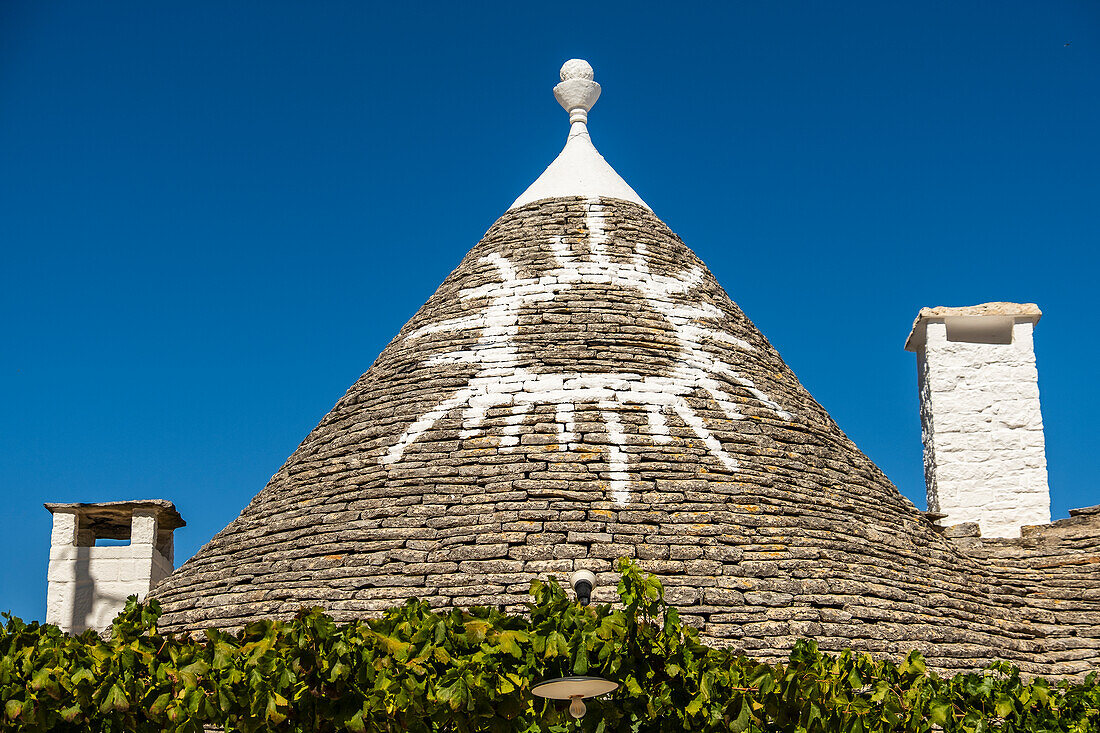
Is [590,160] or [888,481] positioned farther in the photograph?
[590,160]

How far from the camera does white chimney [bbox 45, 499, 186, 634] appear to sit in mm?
13086

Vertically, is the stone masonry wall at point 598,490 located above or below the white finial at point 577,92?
below

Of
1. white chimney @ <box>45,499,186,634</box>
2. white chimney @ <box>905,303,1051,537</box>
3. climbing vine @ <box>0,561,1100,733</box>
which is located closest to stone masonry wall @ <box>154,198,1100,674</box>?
climbing vine @ <box>0,561,1100,733</box>

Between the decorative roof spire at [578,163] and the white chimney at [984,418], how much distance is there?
4.15 metres

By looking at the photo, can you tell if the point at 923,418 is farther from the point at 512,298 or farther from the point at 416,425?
the point at 416,425

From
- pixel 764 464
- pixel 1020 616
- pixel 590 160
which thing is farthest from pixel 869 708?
pixel 590 160

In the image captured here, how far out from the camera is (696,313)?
12008mm

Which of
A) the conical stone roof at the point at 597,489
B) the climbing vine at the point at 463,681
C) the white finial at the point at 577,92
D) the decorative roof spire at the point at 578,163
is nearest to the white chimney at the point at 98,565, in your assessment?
the conical stone roof at the point at 597,489

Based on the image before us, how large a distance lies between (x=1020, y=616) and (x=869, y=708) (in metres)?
4.05

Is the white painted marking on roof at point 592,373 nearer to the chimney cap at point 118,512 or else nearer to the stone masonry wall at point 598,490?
the stone masonry wall at point 598,490

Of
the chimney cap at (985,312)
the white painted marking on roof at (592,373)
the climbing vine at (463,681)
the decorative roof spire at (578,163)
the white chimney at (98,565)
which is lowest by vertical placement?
the climbing vine at (463,681)

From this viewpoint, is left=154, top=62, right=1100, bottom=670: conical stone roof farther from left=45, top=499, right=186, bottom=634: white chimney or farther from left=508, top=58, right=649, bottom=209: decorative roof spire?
left=45, top=499, right=186, bottom=634: white chimney

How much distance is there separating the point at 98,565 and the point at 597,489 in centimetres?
652

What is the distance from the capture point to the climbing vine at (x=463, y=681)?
22.9 ft
